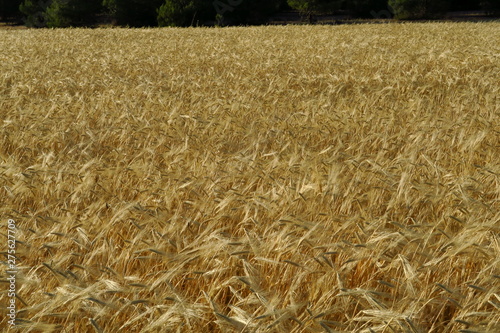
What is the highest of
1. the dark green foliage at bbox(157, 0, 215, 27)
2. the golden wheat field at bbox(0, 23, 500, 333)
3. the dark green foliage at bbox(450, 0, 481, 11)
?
the dark green foliage at bbox(450, 0, 481, 11)

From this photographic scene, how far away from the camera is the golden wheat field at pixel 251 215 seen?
1.41m

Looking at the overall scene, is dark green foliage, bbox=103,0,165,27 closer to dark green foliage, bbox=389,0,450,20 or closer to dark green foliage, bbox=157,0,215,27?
dark green foliage, bbox=157,0,215,27

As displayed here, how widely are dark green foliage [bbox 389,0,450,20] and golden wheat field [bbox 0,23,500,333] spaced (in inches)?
1256

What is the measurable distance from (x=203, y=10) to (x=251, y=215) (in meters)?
33.4

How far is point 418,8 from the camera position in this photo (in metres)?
33.6

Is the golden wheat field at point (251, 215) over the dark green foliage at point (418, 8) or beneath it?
beneath

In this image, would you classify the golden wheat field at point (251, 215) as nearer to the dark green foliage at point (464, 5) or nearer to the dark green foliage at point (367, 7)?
the dark green foliage at point (367, 7)

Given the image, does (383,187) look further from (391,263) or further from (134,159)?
(134,159)

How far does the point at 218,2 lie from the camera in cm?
3388

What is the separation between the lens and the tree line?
106ft

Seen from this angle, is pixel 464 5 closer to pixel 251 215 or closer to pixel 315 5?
pixel 315 5

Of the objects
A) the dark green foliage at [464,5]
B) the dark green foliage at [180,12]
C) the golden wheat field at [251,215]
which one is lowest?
the golden wheat field at [251,215]

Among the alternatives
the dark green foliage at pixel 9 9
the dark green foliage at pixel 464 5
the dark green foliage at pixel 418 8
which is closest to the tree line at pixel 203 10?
the dark green foliage at pixel 418 8
